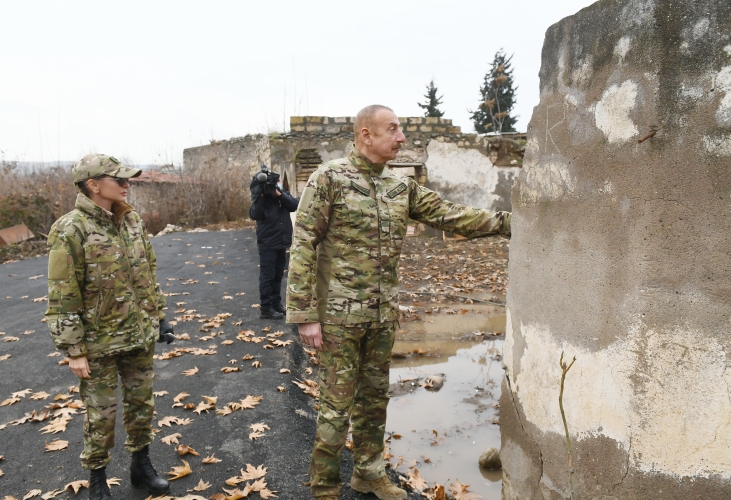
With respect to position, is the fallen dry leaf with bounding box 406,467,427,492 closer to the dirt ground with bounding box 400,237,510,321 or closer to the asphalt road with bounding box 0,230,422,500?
the asphalt road with bounding box 0,230,422,500

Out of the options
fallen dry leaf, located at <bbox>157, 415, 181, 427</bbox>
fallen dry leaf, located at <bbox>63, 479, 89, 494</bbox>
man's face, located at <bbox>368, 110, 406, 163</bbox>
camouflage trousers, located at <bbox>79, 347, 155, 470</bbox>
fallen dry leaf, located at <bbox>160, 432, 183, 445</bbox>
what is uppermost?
man's face, located at <bbox>368, 110, 406, 163</bbox>

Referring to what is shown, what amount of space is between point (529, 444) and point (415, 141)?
12.0 metres

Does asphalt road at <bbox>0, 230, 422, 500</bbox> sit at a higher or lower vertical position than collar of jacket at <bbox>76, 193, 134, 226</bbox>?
→ lower

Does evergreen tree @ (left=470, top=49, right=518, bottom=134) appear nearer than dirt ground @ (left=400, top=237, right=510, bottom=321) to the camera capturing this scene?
No

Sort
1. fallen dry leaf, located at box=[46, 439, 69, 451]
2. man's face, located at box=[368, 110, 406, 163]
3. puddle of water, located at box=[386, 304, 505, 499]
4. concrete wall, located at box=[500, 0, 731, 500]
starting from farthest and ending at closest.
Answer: puddle of water, located at box=[386, 304, 505, 499] < fallen dry leaf, located at box=[46, 439, 69, 451] < man's face, located at box=[368, 110, 406, 163] < concrete wall, located at box=[500, 0, 731, 500]

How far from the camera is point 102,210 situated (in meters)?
2.82

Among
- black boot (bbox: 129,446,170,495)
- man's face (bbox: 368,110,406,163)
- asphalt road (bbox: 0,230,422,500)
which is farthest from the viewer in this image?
asphalt road (bbox: 0,230,422,500)

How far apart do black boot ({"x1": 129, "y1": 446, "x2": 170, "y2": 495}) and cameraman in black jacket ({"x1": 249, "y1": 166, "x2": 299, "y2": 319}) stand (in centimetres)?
349

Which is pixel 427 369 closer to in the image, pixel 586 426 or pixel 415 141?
pixel 586 426

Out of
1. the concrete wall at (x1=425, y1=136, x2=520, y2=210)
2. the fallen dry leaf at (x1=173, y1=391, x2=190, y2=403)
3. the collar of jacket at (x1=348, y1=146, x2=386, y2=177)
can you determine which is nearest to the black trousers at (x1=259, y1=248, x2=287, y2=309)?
the fallen dry leaf at (x1=173, y1=391, x2=190, y2=403)

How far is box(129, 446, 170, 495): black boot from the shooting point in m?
3.07

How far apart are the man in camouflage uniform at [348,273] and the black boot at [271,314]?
4.02 m

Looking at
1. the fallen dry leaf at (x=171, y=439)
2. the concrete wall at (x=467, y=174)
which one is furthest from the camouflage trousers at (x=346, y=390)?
the concrete wall at (x=467, y=174)

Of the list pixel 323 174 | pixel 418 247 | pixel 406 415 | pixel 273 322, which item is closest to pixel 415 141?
pixel 418 247
